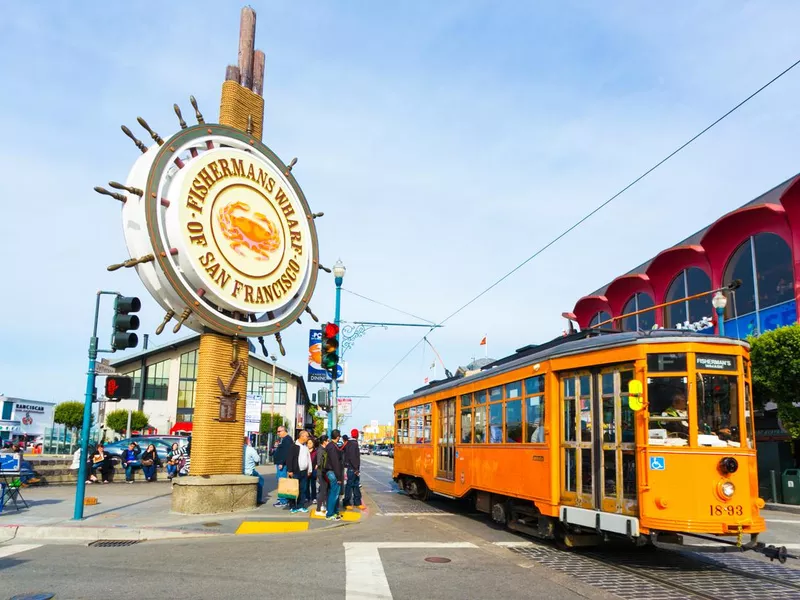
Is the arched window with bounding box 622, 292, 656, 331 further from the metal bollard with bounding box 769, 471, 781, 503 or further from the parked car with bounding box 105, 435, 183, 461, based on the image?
the parked car with bounding box 105, 435, 183, 461

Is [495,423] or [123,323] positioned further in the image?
[495,423]

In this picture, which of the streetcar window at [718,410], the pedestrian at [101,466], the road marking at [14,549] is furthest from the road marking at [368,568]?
the pedestrian at [101,466]

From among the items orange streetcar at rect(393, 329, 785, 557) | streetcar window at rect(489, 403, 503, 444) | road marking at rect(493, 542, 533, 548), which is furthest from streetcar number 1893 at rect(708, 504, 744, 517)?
streetcar window at rect(489, 403, 503, 444)

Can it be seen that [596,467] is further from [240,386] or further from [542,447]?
[240,386]

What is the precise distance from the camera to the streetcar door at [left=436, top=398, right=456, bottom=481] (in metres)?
14.7

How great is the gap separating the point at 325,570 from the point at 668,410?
184 inches

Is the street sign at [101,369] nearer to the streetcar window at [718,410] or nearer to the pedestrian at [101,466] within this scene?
the streetcar window at [718,410]

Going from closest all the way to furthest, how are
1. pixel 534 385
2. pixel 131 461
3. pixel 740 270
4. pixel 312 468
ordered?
pixel 534 385
pixel 312 468
pixel 131 461
pixel 740 270

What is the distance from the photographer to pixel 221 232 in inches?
542

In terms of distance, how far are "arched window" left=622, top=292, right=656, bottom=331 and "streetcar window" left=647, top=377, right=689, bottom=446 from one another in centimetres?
2252

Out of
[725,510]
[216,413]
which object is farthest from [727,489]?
[216,413]

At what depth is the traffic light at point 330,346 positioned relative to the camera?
1438 cm

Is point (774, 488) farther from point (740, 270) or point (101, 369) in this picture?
point (101, 369)

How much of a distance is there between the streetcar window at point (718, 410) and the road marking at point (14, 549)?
9139 mm
